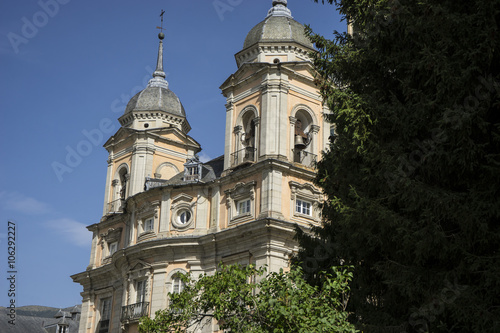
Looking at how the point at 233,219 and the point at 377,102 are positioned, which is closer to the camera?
the point at 377,102

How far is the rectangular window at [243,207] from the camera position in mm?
32878

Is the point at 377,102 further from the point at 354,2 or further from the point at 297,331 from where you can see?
the point at 297,331

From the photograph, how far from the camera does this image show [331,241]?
19.3 m

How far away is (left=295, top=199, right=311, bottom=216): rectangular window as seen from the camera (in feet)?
108

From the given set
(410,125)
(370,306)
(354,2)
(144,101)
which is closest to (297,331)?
(370,306)

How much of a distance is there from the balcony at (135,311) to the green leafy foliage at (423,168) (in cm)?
1838

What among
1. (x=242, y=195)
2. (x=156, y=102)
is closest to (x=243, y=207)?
(x=242, y=195)

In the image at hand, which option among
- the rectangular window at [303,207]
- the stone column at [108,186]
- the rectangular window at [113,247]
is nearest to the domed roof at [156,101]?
the stone column at [108,186]

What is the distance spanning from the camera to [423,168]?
14781 millimetres

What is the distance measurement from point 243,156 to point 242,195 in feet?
7.84

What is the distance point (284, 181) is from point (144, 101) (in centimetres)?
1508

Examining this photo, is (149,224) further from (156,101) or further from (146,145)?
(156,101)

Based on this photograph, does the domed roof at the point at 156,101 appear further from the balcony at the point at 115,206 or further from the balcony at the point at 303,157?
the balcony at the point at 303,157

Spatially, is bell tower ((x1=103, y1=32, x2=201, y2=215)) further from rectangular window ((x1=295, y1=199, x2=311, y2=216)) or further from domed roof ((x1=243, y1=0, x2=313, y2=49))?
rectangular window ((x1=295, y1=199, x2=311, y2=216))
